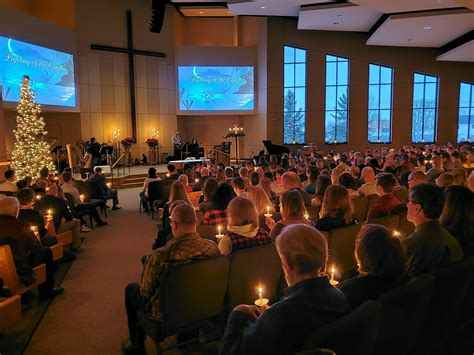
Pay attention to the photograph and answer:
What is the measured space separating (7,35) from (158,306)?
42.1 feet

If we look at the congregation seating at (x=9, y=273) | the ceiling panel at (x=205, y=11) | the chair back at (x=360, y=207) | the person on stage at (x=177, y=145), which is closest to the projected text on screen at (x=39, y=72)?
the person on stage at (x=177, y=145)

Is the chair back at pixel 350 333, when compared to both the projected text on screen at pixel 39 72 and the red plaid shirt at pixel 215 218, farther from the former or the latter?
the projected text on screen at pixel 39 72

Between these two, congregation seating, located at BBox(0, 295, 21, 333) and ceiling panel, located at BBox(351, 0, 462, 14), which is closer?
congregation seating, located at BBox(0, 295, 21, 333)

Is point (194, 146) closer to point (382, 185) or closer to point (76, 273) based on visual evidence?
point (76, 273)

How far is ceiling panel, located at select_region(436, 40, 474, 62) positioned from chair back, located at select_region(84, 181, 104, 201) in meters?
14.8

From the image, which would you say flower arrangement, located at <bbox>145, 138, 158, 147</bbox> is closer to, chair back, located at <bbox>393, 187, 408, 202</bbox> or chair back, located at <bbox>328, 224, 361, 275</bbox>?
chair back, located at <bbox>393, 187, 408, 202</bbox>

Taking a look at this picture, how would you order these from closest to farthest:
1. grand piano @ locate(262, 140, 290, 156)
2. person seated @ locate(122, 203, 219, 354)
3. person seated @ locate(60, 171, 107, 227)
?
person seated @ locate(122, 203, 219, 354) < person seated @ locate(60, 171, 107, 227) < grand piano @ locate(262, 140, 290, 156)

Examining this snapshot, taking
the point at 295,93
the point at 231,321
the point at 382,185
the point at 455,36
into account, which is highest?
the point at 455,36

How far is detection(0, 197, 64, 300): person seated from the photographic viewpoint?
3793 mm

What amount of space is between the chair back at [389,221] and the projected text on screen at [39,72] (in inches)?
478

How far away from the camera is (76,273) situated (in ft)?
16.7

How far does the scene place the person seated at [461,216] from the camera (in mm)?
2934

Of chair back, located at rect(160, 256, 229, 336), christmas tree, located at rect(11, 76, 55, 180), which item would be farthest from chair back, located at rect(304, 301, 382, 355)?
christmas tree, located at rect(11, 76, 55, 180)

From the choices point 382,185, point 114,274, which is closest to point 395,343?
point 382,185
